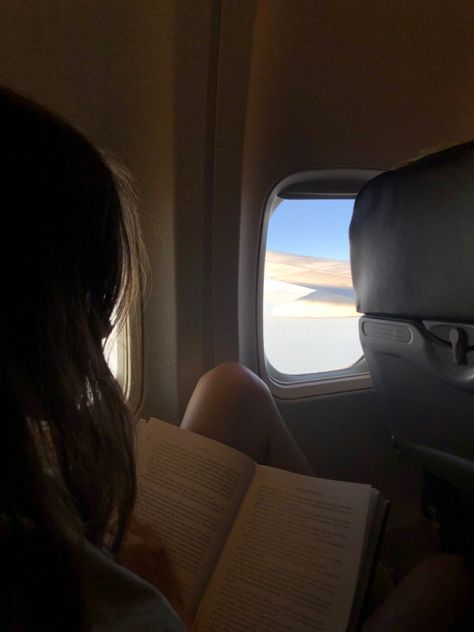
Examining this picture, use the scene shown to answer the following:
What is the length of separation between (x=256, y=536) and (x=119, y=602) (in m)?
0.40

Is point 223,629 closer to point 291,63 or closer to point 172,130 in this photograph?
point 172,130

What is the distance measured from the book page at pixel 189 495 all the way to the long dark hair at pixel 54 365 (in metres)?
0.26

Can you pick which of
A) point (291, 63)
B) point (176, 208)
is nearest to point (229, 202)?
point (176, 208)

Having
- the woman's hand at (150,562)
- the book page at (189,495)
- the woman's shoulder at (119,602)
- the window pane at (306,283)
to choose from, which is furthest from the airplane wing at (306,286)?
the woman's shoulder at (119,602)

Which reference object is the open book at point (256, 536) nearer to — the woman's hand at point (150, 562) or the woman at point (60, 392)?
the woman's hand at point (150, 562)

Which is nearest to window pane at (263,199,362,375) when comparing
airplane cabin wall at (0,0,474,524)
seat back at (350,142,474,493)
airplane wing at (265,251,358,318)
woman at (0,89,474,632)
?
airplane wing at (265,251,358,318)

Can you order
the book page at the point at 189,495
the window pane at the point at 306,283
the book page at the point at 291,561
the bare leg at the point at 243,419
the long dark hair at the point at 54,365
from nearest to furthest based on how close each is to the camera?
the long dark hair at the point at 54,365 → the book page at the point at 291,561 → the book page at the point at 189,495 → the bare leg at the point at 243,419 → the window pane at the point at 306,283

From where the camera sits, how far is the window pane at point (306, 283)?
168 cm

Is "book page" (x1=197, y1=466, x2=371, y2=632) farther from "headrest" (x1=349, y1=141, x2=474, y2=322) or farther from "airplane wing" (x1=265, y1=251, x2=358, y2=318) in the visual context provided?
"airplane wing" (x1=265, y1=251, x2=358, y2=318)

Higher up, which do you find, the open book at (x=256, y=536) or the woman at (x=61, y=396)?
the woman at (x=61, y=396)

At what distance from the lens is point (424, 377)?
3.40 ft

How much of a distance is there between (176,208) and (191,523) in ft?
2.82

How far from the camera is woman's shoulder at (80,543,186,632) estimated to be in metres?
0.46

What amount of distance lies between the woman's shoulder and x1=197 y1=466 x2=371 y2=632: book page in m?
0.30
